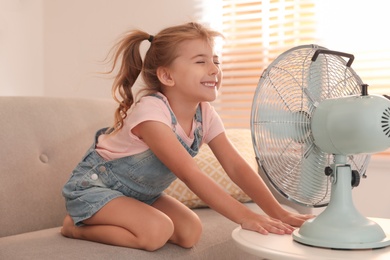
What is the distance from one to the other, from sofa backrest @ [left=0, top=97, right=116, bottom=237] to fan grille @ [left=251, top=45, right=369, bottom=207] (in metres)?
0.91

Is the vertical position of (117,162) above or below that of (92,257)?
above

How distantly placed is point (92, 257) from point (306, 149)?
0.59 meters

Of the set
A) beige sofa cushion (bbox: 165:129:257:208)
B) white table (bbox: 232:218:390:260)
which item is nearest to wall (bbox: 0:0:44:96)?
beige sofa cushion (bbox: 165:129:257:208)

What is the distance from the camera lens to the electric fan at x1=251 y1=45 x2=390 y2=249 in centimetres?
127

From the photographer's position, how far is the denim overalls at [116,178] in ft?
5.83

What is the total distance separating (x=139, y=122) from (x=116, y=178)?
218mm

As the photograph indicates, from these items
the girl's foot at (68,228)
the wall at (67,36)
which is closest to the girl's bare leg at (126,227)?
the girl's foot at (68,228)

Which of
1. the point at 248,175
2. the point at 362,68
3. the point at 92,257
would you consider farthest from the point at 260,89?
the point at 362,68

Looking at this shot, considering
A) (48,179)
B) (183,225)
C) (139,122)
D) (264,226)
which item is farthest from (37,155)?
(264,226)

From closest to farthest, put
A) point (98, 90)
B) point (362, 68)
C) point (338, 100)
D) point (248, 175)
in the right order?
point (338, 100)
point (248, 175)
point (362, 68)
point (98, 90)

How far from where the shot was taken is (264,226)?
1.42m

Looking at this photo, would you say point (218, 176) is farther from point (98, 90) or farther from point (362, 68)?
point (98, 90)

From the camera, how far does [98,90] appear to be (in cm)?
399

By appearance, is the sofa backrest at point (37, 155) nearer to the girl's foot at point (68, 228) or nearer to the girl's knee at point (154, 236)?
the girl's foot at point (68, 228)
